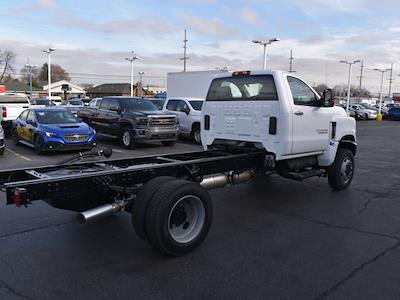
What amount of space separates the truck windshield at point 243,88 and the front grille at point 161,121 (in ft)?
23.1

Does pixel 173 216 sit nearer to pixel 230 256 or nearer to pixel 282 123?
pixel 230 256

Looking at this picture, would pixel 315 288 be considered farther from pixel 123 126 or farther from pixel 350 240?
pixel 123 126

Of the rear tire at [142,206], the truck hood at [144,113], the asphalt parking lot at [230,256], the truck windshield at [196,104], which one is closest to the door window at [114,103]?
the truck hood at [144,113]

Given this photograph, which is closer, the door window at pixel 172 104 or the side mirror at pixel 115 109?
the side mirror at pixel 115 109

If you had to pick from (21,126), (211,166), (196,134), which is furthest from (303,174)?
(21,126)

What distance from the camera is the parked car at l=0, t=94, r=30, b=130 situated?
17266mm

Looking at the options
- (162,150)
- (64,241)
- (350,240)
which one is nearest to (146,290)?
(64,241)

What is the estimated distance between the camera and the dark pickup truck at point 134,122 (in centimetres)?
1447

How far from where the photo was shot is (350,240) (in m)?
5.24

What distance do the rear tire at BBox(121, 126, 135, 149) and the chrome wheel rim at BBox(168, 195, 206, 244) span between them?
993cm

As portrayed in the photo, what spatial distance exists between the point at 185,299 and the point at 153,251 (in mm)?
1191

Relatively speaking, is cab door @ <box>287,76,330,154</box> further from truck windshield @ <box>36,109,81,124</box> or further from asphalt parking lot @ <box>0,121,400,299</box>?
truck windshield @ <box>36,109,81,124</box>

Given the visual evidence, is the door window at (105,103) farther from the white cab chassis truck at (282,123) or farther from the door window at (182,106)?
the white cab chassis truck at (282,123)

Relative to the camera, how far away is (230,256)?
467cm
